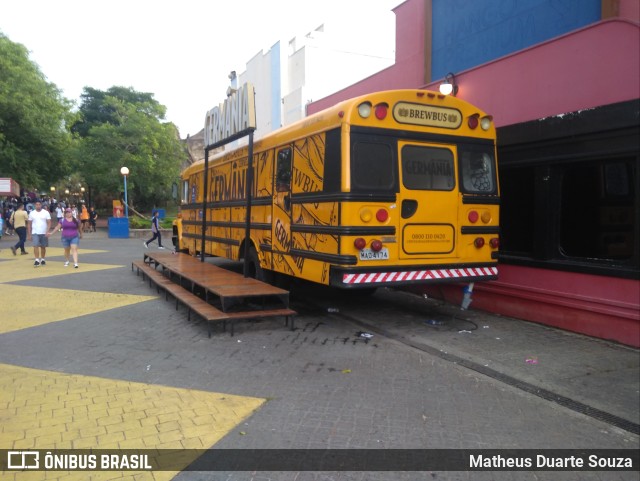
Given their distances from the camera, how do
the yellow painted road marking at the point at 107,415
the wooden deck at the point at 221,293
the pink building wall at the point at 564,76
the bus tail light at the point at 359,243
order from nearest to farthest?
the yellow painted road marking at the point at 107,415 < the pink building wall at the point at 564,76 < the bus tail light at the point at 359,243 < the wooden deck at the point at 221,293

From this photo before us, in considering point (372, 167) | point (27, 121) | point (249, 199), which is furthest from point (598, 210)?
point (27, 121)

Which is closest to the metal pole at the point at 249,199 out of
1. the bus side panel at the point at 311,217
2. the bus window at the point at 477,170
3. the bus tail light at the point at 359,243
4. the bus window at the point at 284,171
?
the bus window at the point at 284,171

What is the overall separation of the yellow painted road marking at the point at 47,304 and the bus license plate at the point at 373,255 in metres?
4.61

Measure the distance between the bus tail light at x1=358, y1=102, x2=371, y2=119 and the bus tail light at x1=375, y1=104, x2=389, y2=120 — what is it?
13 centimetres

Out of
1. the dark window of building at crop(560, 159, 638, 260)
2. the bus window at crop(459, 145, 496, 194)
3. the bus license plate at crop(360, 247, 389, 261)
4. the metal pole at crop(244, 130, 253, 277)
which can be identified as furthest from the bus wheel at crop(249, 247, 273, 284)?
the dark window of building at crop(560, 159, 638, 260)

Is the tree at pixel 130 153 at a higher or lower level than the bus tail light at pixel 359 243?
higher

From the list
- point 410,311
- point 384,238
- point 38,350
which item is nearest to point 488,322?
point 410,311

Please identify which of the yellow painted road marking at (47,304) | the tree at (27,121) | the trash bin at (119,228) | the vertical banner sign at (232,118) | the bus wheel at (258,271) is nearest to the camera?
the yellow painted road marking at (47,304)

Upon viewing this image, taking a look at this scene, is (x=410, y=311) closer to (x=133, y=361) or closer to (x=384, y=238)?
(x=384, y=238)

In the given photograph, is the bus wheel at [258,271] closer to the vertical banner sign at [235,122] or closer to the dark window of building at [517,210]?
the vertical banner sign at [235,122]

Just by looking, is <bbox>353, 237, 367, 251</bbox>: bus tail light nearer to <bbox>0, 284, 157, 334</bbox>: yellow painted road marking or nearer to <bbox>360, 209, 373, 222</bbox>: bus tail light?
<bbox>360, 209, 373, 222</bbox>: bus tail light

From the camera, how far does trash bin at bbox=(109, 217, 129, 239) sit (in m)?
24.9

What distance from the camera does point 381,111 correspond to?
20.4ft

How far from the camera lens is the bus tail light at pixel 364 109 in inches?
239
